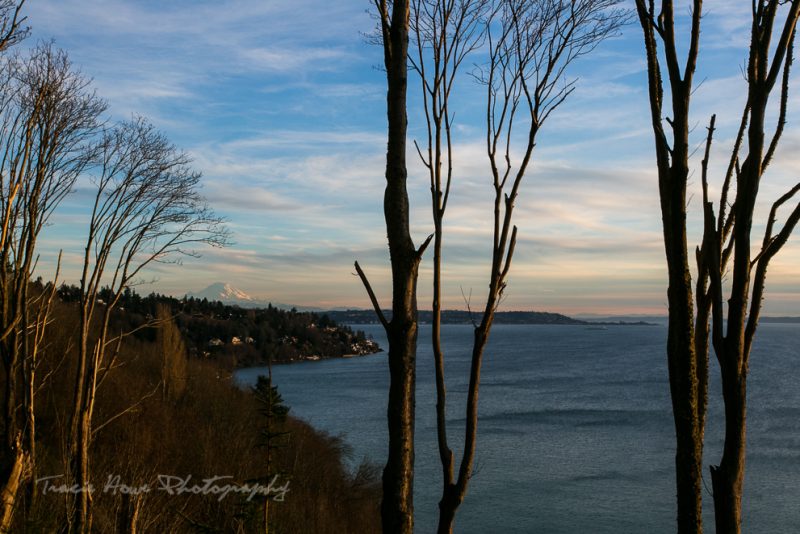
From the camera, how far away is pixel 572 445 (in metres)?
31.3

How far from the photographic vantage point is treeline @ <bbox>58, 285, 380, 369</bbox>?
240 feet

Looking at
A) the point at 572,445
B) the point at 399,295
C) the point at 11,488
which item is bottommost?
the point at 572,445

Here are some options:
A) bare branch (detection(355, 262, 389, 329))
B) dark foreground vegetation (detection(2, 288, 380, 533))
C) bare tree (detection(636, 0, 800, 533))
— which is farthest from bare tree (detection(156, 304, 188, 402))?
bare tree (detection(636, 0, 800, 533))

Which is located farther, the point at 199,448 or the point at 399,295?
the point at 199,448

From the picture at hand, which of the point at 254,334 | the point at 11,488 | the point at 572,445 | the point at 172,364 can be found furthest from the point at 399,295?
the point at 254,334

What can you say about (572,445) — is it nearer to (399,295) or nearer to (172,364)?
(172,364)

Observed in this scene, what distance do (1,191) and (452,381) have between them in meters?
48.3

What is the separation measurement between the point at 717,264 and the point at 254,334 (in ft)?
286

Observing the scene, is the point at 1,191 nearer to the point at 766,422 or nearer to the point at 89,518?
the point at 89,518

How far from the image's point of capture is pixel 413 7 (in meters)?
3.77

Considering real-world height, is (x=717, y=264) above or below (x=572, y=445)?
above

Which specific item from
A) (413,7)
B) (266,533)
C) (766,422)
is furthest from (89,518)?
(766,422)

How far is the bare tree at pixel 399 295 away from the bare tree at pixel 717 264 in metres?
1.12

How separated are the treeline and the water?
665 inches
